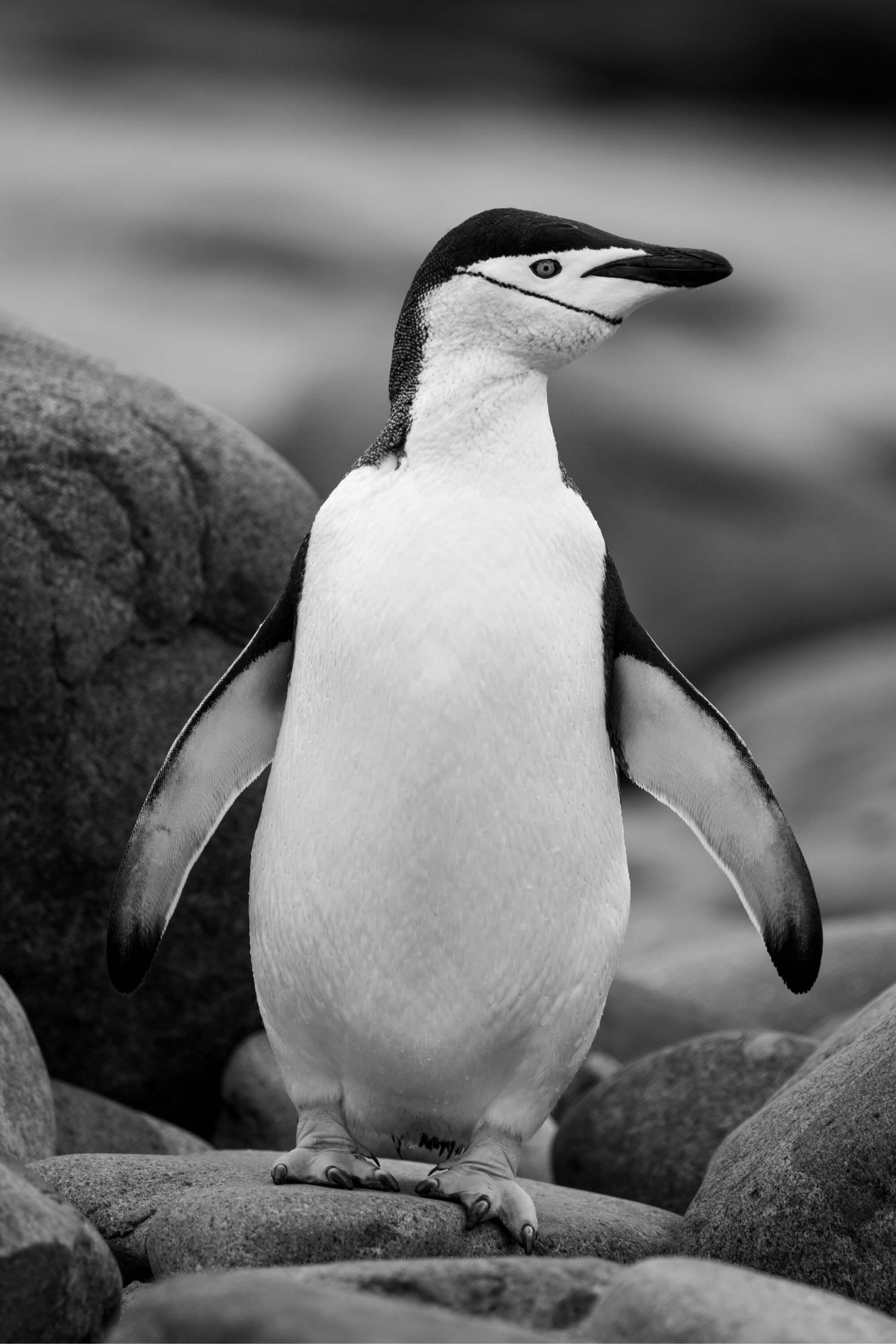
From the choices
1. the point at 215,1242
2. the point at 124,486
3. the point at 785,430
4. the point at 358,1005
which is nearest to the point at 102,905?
the point at 124,486

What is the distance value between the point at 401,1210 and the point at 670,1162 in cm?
128

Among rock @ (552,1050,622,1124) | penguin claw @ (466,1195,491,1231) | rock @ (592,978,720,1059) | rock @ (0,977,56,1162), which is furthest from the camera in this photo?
rock @ (592,978,720,1059)

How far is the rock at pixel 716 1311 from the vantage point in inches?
74.6

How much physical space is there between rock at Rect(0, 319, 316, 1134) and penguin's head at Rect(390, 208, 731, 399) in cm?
129

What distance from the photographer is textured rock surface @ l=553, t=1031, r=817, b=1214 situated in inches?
155

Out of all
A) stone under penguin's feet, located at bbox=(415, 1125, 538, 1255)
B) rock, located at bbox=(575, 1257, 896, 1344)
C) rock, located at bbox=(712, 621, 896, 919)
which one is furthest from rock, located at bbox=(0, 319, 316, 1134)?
rock, located at bbox=(712, 621, 896, 919)

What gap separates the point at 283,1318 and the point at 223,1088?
273cm

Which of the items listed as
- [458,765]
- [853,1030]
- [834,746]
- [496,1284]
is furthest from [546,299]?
[834,746]

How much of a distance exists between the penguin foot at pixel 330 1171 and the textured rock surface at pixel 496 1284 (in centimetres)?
84

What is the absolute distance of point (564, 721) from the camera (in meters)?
3.12

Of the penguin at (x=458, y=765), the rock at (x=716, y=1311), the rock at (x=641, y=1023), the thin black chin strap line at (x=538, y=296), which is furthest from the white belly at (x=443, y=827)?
the rock at (x=641, y=1023)

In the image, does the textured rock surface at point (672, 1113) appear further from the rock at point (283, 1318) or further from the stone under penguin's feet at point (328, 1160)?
the rock at point (283, 1318)

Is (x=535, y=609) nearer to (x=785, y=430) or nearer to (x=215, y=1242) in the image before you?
(x=215, y=1242)

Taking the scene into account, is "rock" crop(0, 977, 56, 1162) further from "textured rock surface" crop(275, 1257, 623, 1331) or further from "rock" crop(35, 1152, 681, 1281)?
"textured rock surface" crop(275, 1257, 623, 1331)
